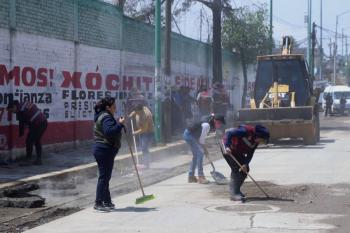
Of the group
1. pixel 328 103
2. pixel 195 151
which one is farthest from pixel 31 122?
pixel 328 103

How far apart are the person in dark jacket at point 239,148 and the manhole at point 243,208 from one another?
1.24 ft

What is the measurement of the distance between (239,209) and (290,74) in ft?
44.9

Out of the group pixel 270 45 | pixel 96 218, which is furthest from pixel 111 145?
pixel 270 45

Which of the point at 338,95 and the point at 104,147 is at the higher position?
the point at 338,95

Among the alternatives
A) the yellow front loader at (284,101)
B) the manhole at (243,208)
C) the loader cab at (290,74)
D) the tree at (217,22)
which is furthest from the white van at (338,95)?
the manhole at (243,208)

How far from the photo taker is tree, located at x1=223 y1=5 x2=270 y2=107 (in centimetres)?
4122

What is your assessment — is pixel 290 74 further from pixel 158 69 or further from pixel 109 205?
pixel 109 205

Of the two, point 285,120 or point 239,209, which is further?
point 285,120

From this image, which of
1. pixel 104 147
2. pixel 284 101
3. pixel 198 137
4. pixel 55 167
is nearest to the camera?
pixel 104 147

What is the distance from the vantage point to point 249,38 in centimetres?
4134

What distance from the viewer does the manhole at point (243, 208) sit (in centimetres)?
951

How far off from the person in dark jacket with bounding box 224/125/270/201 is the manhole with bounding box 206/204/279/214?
38cm

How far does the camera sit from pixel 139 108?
1497 cm

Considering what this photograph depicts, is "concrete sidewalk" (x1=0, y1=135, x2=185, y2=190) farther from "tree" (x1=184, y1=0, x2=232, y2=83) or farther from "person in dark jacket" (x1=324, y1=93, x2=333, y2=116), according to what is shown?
"person in dark jacket" (x1=324, y1=93, x2=333, y2=116)
